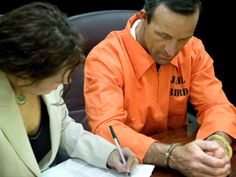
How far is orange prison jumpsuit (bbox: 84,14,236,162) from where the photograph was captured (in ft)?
4.98

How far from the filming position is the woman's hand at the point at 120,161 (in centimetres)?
125

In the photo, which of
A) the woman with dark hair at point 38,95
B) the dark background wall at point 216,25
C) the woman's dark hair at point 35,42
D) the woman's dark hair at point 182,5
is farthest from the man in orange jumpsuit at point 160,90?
the dark background wall at point 216,25

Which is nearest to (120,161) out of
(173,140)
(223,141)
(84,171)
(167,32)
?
(84,171)

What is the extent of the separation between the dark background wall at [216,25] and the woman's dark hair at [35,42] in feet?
4.77

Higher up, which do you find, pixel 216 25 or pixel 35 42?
pixel 35 42

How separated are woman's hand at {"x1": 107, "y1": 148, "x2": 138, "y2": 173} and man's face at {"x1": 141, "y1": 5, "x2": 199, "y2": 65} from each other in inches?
18.1

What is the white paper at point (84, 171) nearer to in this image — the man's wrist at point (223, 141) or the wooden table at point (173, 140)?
the wooden table at point (173, 140)

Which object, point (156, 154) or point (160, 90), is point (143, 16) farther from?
point (156, 154)

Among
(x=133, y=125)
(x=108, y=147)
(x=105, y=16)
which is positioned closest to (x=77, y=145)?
(x=108, y=147)

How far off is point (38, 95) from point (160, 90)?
62 cm

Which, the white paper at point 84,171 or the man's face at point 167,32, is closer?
the white paper at point 84,171

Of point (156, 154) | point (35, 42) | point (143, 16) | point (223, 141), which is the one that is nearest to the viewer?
point (35, 42)

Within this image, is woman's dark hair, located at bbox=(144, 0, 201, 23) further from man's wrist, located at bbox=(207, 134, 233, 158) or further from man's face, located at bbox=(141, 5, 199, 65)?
man's wrist, located at bbox=(207, 134, 233, 158)

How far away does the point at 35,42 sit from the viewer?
1008mm
